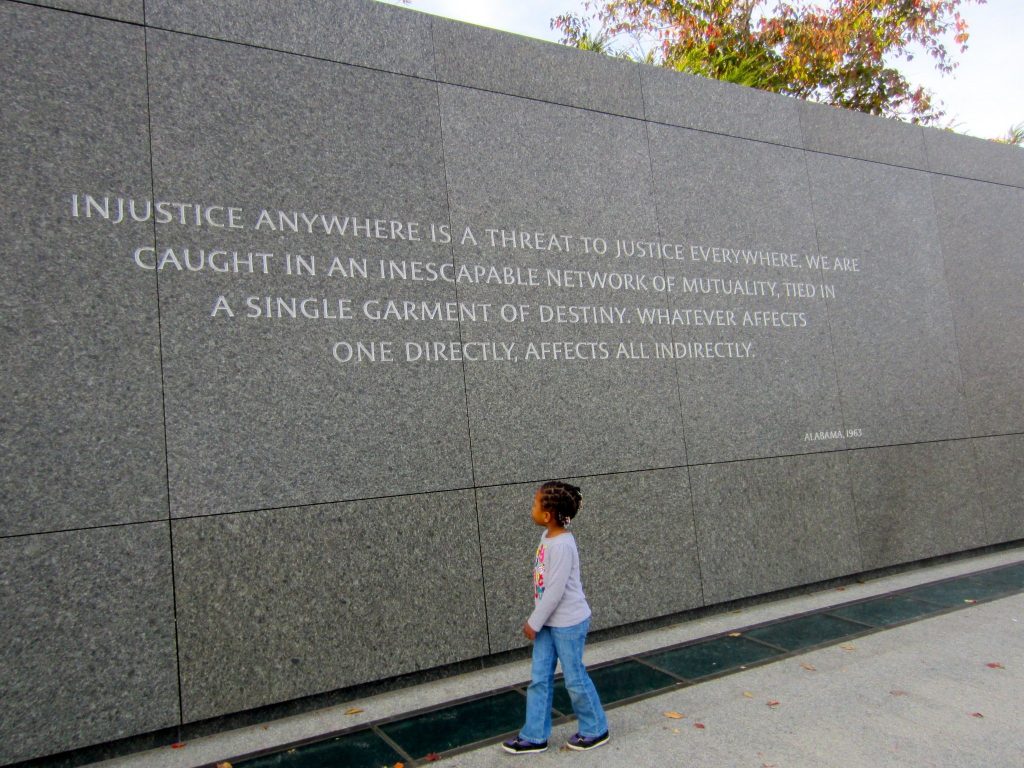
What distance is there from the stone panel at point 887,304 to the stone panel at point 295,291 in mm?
4358

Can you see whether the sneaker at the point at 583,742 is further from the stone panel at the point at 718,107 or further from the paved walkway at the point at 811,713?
the stone panel at the point at 718,107

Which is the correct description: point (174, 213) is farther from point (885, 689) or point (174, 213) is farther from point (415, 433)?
point (885, 689)

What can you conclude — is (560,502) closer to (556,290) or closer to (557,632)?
(557,632)

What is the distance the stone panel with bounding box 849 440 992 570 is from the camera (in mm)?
7180

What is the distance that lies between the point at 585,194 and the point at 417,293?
6.23 feet

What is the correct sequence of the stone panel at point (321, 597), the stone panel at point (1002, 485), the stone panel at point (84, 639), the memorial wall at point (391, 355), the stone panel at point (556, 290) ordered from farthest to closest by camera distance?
the stone panel at point (1002, 485) → the stone panel at point (556, 290) → the stone panel at point (321, 597) → the memorial wall at point (391, 355) → the stone panel at point (84, 639)

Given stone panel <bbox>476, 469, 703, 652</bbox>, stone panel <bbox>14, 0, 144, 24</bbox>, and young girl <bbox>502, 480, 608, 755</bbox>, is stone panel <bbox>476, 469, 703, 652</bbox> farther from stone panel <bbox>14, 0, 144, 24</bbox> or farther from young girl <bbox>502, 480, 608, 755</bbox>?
stone panel <bbox>14, 0, 144, 24</bbox>

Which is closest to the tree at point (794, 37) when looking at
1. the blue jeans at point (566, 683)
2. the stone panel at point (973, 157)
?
the stone panel at point (973, 157)

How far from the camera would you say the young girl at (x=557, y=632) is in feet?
11.5

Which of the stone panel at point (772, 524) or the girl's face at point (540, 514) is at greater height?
the girl's face at point (540, 514)

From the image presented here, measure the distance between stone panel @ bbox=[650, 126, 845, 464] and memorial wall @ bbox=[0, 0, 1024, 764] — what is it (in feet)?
0.12

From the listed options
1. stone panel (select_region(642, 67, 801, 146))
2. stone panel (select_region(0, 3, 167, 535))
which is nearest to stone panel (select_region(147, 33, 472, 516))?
stone panel (select_region(0, 3, 167, 535))

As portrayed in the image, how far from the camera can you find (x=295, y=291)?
16.1 feet

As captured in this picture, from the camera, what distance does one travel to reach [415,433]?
513cm
